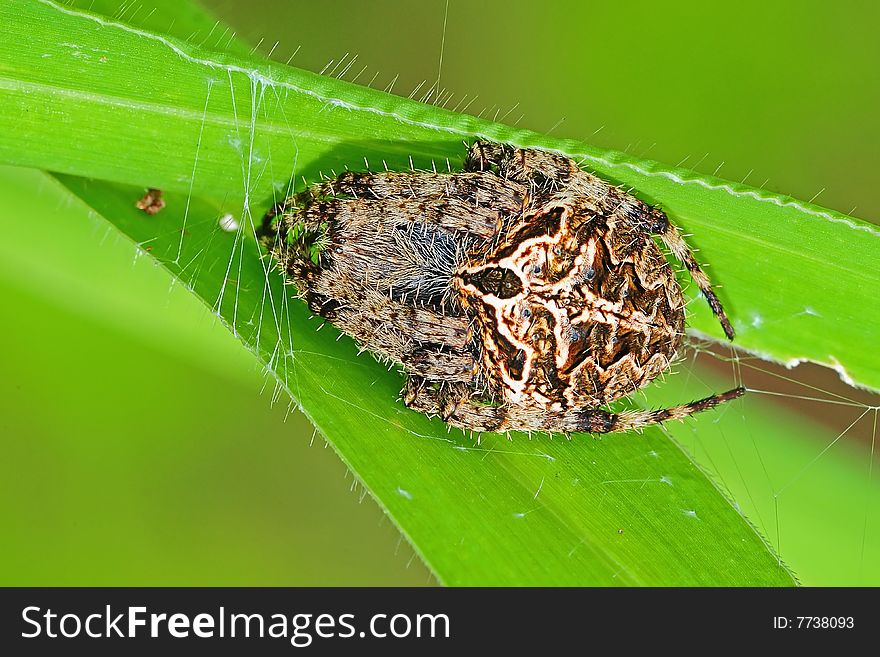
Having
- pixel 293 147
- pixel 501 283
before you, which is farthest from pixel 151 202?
pixel 501 283

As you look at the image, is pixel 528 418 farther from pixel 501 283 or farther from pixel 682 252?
pixel 682 252

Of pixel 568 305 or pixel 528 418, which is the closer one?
pixel 568 305

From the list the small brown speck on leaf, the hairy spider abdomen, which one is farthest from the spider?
the small brown speck on leaf

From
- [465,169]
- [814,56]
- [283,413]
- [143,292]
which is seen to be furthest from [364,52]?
[814,56]

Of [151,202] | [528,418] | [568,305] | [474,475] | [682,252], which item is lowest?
[474,475]

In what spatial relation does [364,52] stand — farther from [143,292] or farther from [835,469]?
[835,469]

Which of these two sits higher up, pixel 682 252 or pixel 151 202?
pixel 151 202

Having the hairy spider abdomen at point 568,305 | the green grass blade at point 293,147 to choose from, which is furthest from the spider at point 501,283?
the green grass blade at point 293,147

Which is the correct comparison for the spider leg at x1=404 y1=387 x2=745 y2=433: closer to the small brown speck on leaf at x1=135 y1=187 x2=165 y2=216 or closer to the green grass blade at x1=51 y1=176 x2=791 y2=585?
the green grass blade at x1=51 y1=176 x2=791 y2=585
